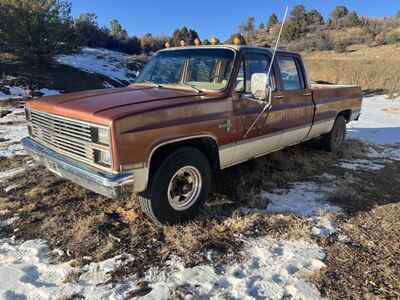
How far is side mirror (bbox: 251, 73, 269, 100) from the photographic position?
3.98 metres

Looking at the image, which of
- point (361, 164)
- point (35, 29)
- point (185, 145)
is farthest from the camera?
point (35, 29)

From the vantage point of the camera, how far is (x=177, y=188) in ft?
12.4

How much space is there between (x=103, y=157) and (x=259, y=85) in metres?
2.01

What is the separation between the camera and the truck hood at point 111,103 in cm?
312

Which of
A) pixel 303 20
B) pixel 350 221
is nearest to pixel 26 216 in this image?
pixel 350 221

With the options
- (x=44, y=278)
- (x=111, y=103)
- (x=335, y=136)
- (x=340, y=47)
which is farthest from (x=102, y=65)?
(x=340, y=47)

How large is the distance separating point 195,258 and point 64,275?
3.82 ft

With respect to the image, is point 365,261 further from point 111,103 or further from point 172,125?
point 111,103

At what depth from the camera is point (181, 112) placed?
3.46 metres

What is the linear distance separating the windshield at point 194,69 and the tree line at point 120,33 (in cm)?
66

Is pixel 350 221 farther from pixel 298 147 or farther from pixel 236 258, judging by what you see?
pixel 298 147

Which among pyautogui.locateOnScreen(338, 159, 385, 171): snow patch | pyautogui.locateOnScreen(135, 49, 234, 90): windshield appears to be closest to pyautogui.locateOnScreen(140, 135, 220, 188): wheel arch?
pyautogui.locateOnScreen(135, 49, 234, 90): windshield

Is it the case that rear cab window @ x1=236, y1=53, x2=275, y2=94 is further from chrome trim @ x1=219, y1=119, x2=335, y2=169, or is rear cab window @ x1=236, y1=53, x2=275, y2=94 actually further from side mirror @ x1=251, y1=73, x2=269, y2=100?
chrome trim @ x1=219, y1=119, x2=335, y2=169

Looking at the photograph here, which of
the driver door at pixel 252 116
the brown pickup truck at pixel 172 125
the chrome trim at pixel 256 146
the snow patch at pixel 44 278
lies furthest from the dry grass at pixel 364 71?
the snow patch at pixel 44 278
